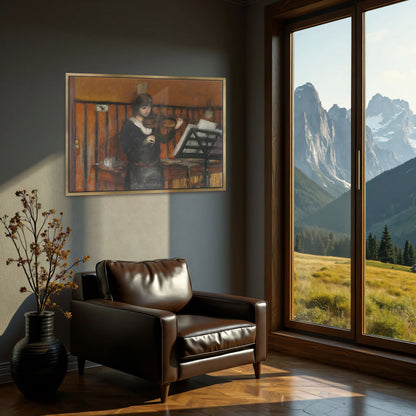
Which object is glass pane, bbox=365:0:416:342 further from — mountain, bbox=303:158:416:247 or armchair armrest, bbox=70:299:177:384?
armchair armrest, bbox=70:299:177:384

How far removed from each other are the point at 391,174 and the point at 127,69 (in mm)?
2145

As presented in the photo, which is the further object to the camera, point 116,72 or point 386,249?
point 116,72

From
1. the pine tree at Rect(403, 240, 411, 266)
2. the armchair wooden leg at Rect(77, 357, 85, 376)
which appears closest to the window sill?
the pine tree at Rect(403, 240, 411, 266)

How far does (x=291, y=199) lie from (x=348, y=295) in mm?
941

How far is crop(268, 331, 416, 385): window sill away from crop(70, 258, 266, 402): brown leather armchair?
0.70 meters

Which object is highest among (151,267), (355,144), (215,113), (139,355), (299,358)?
(215,113)

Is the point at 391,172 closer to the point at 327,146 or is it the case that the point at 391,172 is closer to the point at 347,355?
the point at 327,146

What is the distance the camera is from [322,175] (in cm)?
472

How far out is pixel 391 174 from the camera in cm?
430

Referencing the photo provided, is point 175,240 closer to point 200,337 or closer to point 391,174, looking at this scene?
point 200,337

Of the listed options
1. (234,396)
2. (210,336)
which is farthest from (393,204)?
(234,396)

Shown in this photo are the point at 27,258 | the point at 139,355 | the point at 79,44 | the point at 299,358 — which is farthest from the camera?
the point at 299,358

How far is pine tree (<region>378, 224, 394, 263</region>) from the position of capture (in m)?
4.27

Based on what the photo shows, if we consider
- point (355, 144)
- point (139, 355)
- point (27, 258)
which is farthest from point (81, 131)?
point (355, 144)
